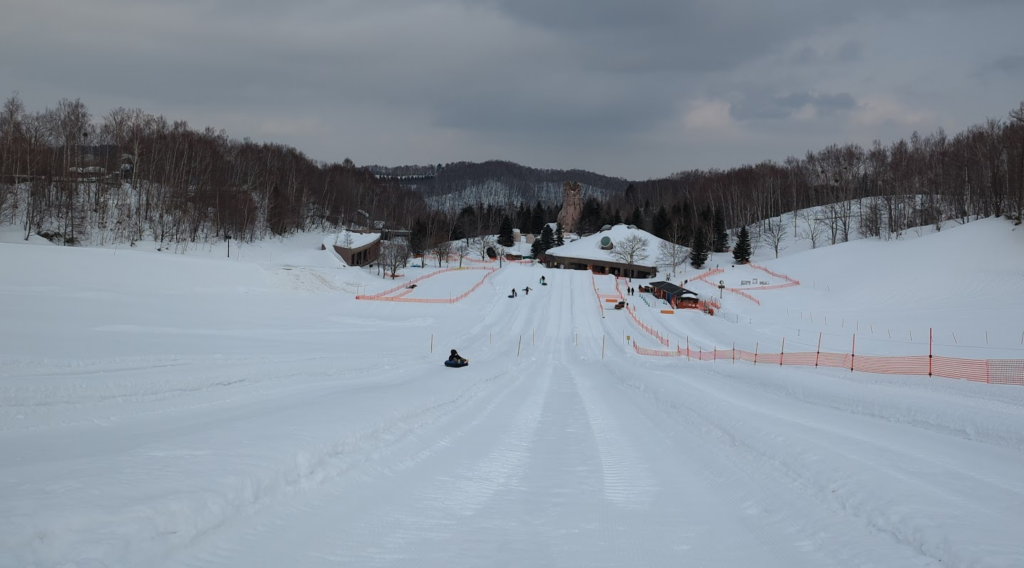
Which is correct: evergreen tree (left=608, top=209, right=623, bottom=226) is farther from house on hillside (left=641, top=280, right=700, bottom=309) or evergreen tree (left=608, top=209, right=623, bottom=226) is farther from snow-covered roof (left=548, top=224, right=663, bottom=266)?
house on hillside (left=641, top=280, right=700, bottom=309)

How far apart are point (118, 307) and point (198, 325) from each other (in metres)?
4.56

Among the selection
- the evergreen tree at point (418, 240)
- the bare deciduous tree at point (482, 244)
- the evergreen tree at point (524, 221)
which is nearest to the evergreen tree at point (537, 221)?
the evergreen tree at point (524, 221)

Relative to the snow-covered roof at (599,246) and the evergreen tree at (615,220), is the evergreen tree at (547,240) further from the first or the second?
the evergreen tree at (615,220)

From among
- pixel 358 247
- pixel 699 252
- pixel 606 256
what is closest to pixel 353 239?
pixel 358 247

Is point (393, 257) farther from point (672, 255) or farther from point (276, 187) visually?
point (672, 255)

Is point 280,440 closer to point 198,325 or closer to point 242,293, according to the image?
point 198,325

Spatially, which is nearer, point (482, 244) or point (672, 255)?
point (672, 255)

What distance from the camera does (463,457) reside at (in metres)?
8.95

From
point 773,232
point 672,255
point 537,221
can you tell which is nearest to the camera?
point 672,255

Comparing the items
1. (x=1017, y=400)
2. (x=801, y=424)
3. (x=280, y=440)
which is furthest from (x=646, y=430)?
(x=1017, y=400)

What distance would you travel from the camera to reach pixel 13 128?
5281 centimetres

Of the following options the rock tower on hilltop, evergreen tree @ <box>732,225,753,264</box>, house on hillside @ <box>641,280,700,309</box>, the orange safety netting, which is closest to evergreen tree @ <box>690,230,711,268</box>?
evergreen tree @ <box>732,225,753,264</box>

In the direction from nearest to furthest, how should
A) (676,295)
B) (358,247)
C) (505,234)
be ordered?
(676,295) → (358,247) → (505,234)

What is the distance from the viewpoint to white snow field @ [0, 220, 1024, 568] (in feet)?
17.5
